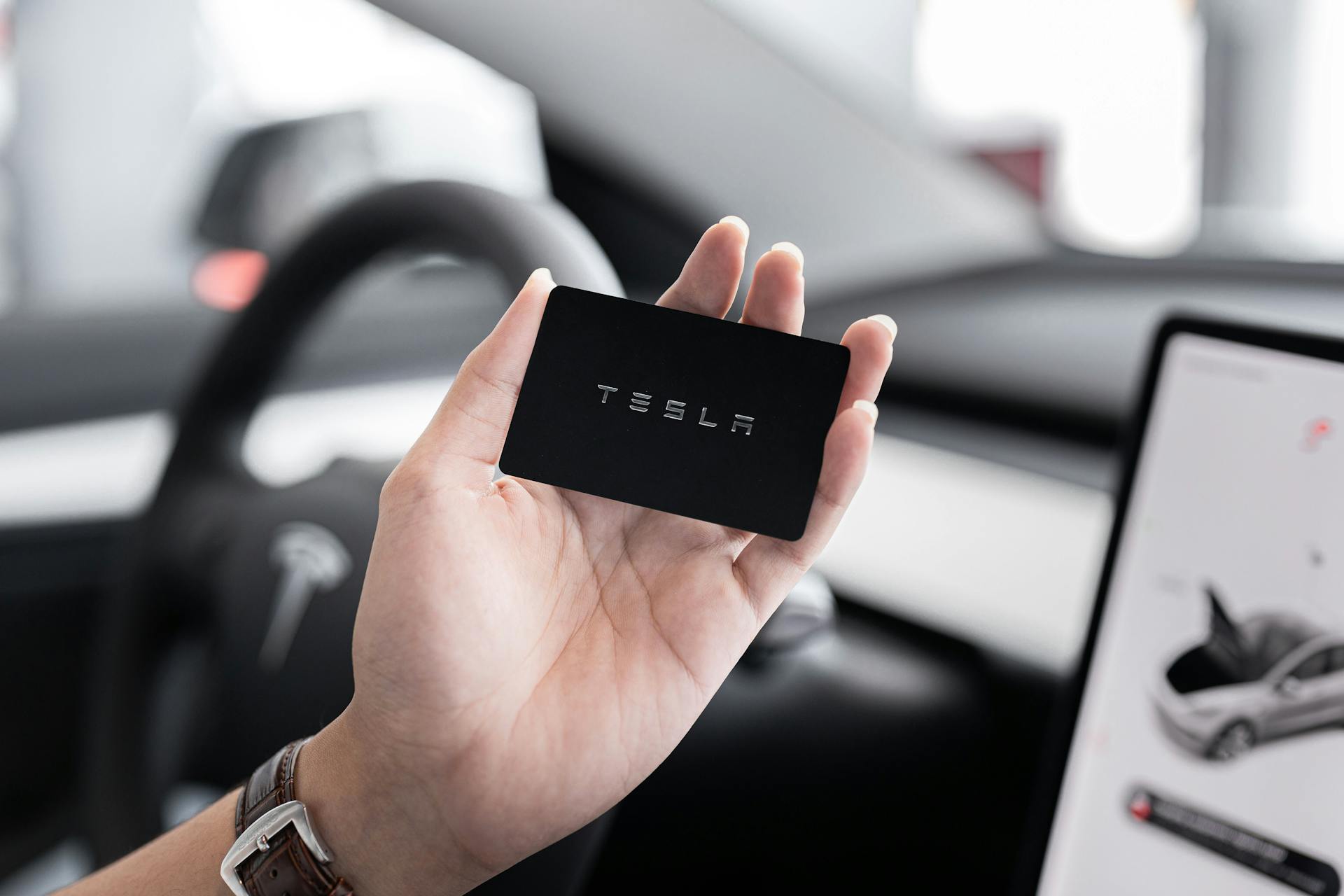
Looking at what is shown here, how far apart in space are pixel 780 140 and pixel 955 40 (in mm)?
3448

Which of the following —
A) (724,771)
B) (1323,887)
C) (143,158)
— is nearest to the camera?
(1323,887)

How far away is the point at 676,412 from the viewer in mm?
553

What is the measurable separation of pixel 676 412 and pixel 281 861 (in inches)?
12.6

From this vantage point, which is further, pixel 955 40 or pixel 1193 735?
pixel 955 40

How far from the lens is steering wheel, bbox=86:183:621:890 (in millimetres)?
788

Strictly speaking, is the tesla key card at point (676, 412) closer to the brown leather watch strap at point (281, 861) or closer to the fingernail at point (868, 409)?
the fingernail at point (868, 409)

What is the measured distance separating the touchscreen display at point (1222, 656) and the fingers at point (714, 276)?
0.91 feet

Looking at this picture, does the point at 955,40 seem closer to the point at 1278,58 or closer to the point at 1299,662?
the point at 1278,58

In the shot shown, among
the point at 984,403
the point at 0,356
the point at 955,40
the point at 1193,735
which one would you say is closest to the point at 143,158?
the point at 0,356

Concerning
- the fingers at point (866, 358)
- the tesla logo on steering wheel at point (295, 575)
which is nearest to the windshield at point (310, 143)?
the tesla logo on steering wheel at point (295, 575)

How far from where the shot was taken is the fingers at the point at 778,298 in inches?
22.5

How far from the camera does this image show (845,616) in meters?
0.84

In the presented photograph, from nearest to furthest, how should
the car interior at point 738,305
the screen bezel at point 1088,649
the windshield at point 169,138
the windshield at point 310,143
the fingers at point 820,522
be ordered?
the fingers at point 820,522, the screen bezel at point 1088,649, the car interior at point 738,305, the windshield at point 310,143, the windshield at point 169,138

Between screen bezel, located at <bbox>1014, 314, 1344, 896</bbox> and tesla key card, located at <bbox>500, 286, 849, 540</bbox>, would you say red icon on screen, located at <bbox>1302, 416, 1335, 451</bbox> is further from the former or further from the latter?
tesla key card, located at <bbox>500, 286, 849, 540</bbox>
